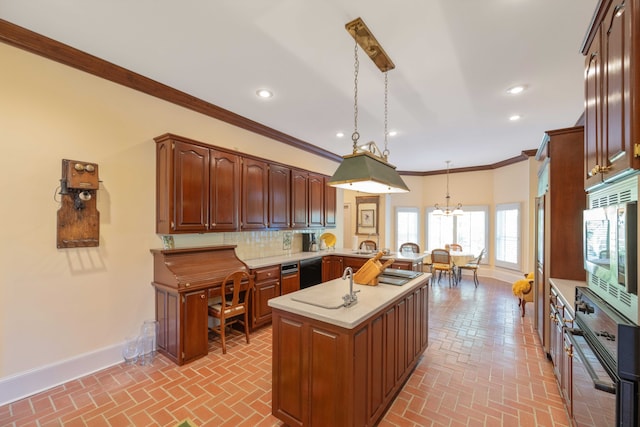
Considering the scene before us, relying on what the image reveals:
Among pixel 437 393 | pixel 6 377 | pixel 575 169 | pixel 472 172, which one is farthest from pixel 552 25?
pixel 472 172

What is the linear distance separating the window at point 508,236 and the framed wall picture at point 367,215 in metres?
3.19

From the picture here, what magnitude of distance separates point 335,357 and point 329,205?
13.4 feet

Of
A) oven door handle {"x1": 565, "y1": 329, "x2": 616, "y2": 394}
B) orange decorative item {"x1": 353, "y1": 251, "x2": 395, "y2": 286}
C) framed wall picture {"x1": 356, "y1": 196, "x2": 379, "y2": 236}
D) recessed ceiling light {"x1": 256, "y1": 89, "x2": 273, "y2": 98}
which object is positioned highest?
recessed ceiling light {"x1": 256, "y1": 89, "x2": 273, "y2": 98}

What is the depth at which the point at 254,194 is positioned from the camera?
12.8 ft

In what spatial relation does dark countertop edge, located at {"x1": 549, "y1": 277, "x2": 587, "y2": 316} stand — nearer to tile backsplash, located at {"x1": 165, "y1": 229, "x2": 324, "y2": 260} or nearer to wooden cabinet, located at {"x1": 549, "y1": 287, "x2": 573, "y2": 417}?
wooden cabinet, located at {"x1": 549, "y1": 287, "x2": 573, "y2": 417}

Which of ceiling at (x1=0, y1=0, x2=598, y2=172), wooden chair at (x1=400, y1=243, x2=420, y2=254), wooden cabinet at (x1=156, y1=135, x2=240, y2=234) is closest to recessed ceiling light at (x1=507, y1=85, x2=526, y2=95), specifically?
ceiling at (x1=0, y1=0, x2=598, y2=172)

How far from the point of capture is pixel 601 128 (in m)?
1.63

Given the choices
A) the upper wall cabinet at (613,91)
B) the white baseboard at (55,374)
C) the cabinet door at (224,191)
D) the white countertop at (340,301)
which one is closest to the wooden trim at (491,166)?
the upper wall cabinet at (613,91)

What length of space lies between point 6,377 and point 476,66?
501 cm

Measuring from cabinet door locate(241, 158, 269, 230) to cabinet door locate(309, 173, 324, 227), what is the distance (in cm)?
115

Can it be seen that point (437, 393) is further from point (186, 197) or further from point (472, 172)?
point (472, 172)

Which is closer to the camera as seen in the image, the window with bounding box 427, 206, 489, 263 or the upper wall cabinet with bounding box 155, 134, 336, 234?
the upper wall cabinet with bounding box 155, 134, 336, 234

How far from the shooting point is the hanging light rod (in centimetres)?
209

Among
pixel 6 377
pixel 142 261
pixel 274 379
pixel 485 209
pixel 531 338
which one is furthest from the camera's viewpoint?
pixel 485 209
